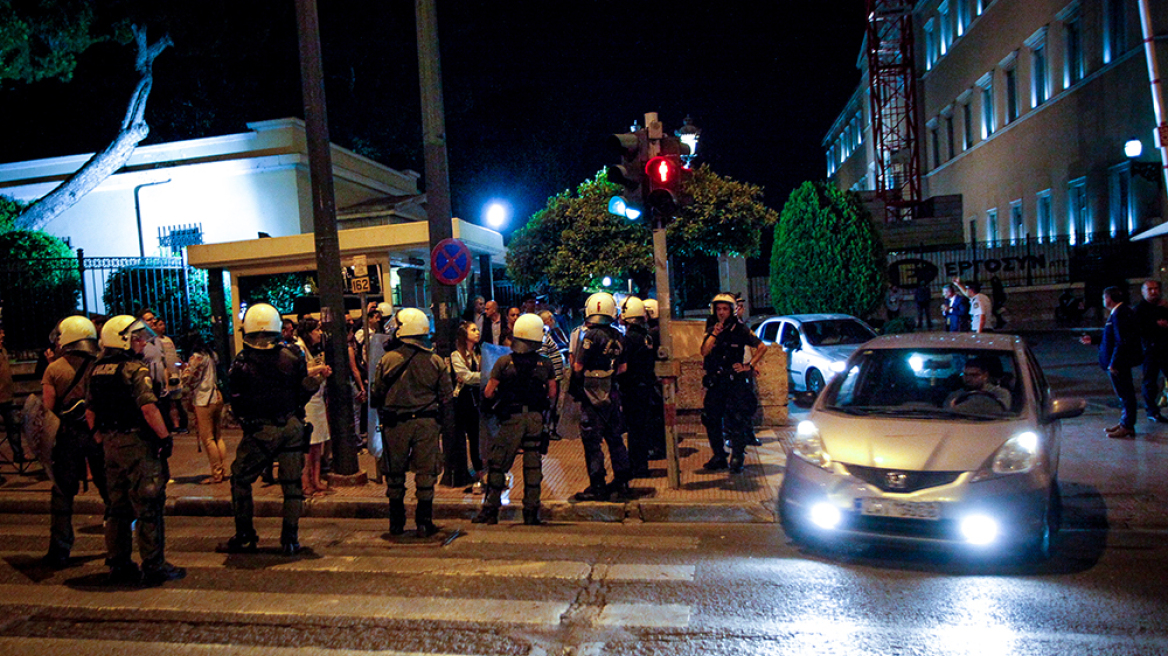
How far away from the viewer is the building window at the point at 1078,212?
81.9 ft

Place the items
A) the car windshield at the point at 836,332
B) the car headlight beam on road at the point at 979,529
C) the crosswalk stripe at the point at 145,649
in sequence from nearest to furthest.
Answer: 1. the crosswalk stripe at the point at 145,649
2. the car headlight beam on road at the point at 979,529
3. the car windshield at the point at 836,332

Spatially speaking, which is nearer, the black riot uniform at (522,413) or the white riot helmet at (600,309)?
the black riot uniform at (522,413)

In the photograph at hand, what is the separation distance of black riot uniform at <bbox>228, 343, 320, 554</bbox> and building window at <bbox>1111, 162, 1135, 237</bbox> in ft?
76.9

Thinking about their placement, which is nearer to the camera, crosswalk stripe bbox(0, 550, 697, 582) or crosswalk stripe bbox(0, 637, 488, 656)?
crosswalk stripe bbox(0, 637, 488, 656)

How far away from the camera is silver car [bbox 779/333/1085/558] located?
5527mm

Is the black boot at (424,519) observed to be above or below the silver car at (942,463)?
below

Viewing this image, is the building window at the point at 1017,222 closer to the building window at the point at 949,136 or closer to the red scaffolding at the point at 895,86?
the red scaffolding at the point at 895,86

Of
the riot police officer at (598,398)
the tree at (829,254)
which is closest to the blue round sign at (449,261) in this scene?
the riot police officer at (598,398)

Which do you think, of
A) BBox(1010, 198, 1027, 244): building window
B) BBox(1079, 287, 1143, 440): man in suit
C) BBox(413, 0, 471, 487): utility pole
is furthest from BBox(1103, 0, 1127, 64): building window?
BBox(413, 0, 471, 487): utility pole

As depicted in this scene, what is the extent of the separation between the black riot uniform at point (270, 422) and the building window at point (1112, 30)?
77.2ft

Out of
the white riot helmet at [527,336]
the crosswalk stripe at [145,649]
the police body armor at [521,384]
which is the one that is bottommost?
the crosswalk stripe at [145,649]

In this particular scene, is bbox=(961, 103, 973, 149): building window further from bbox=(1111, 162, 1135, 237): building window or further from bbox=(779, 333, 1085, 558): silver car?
bbox=(779, 333, 1085, 558): silver car

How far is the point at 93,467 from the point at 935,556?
606 cm

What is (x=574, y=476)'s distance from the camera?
29.0 feet
